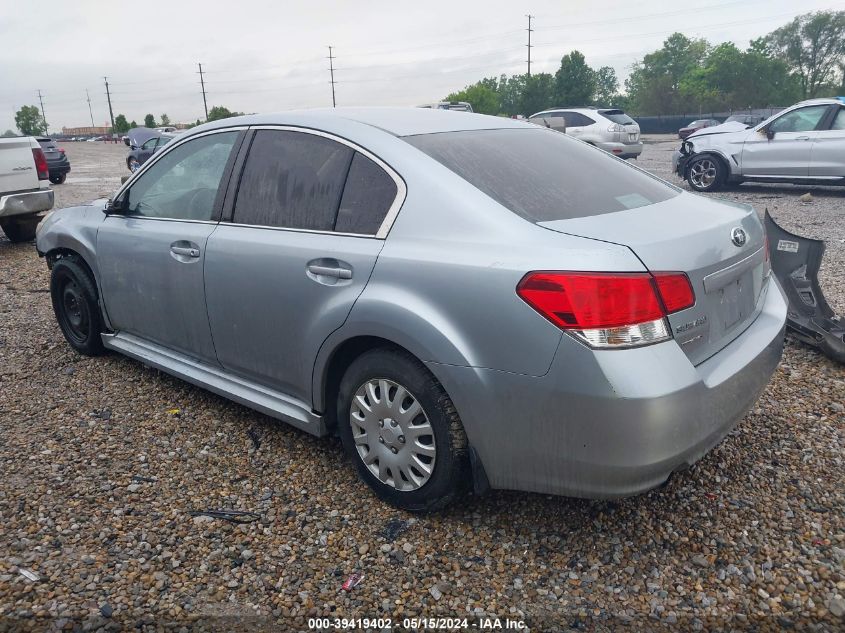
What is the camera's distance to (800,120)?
1228cm

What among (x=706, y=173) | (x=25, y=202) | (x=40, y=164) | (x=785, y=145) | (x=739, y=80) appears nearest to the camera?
(x=25, y=202)

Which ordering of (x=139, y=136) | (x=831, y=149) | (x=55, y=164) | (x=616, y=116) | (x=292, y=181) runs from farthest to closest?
(x=139, y=136)
(x=55, y=164)
(x=616, y=116)
(x=831, y=149)
(x=292, y=181)

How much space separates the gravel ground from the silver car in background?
0.29 meters

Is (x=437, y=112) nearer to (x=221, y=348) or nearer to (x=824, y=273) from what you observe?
(x=221, y=348)

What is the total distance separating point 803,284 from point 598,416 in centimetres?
324

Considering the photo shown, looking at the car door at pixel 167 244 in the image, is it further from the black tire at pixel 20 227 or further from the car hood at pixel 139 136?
the car hood at pixel 139 136

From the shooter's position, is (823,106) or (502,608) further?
(823,106)

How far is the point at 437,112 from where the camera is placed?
143 inches

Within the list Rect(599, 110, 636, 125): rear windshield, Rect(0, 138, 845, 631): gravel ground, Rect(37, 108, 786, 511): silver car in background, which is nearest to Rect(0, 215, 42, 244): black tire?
Rect(0, 138, 845, 631): gravel ground

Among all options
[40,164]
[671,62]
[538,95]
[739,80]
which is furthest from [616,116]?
[671,62]

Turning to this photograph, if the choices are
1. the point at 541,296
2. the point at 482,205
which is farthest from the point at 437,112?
the point at 541,296

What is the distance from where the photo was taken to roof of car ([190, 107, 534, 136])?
320 centimetres

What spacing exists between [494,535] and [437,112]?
7.05 ft

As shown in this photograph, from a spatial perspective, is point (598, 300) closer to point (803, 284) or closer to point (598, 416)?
point (598, 416)
